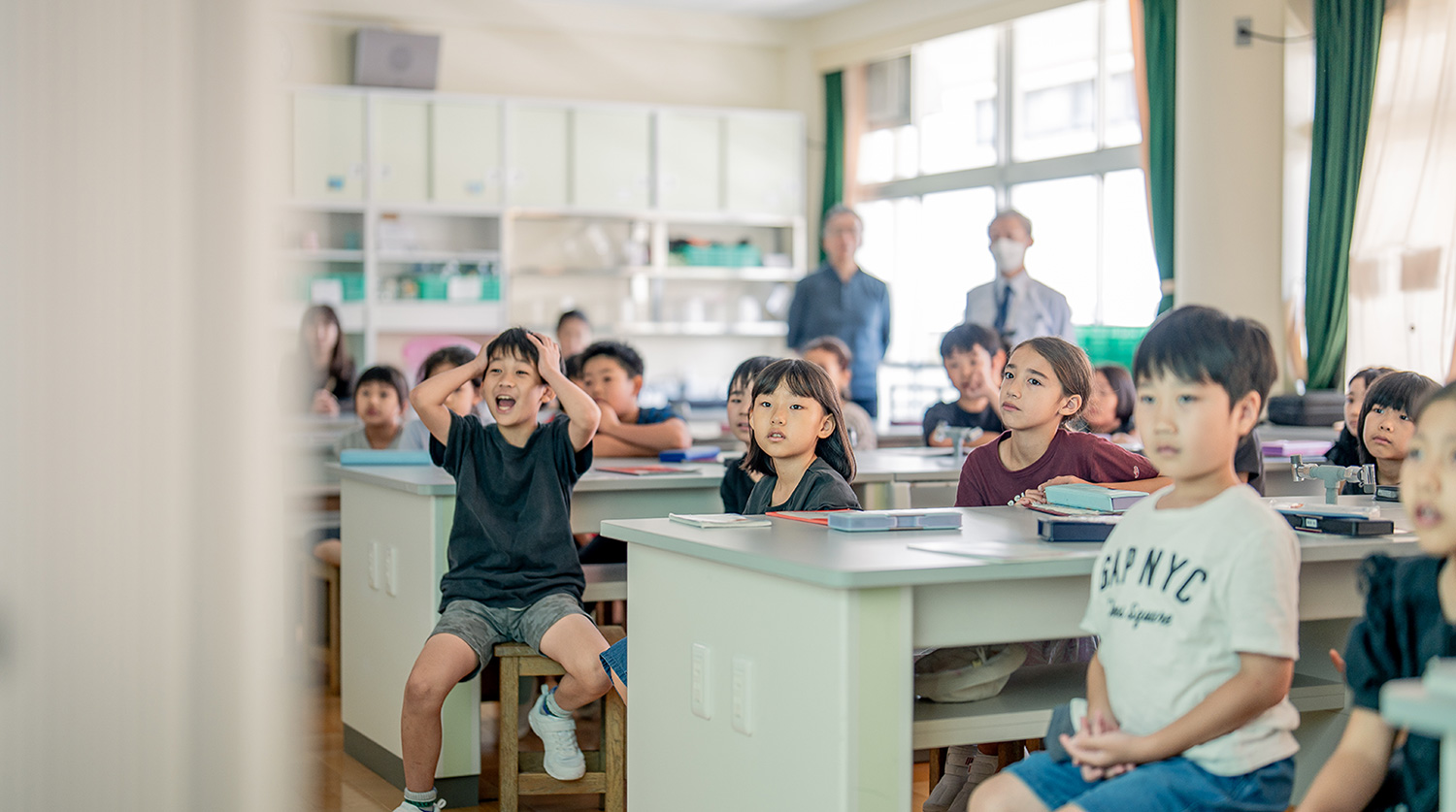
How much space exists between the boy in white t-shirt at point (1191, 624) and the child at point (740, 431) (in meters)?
1.17

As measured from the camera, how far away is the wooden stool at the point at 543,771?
2.74 m

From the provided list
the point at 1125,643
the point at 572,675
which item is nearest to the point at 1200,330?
the point at 1125,643

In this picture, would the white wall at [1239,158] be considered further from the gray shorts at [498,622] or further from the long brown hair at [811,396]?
the gray shorts at [498,622]

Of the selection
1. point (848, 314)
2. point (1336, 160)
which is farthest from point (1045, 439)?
point (848, 314)

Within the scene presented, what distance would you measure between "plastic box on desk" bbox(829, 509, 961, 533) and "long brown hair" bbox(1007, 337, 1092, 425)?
0.63 meters

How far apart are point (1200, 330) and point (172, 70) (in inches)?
49.4

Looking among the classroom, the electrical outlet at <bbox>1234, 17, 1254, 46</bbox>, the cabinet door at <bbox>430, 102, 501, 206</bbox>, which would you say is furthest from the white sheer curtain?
the cabinet door at <bbox>430, 102, 501, 206</bbox>

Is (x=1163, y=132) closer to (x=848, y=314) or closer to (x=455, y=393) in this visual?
(x=848, y=314)

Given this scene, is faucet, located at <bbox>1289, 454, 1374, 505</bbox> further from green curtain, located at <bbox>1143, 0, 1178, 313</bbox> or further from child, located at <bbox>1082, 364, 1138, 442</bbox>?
green curtain, located at <bbox>1143, 0, 1178, 313</bbox>

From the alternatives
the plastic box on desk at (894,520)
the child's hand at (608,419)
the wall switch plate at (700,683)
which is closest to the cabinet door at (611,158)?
the child's hand at (608,419)

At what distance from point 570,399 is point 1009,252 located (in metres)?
3.08

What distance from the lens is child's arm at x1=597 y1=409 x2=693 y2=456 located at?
13.2 ft

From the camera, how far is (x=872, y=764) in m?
1.76

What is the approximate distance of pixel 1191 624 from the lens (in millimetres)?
1572
